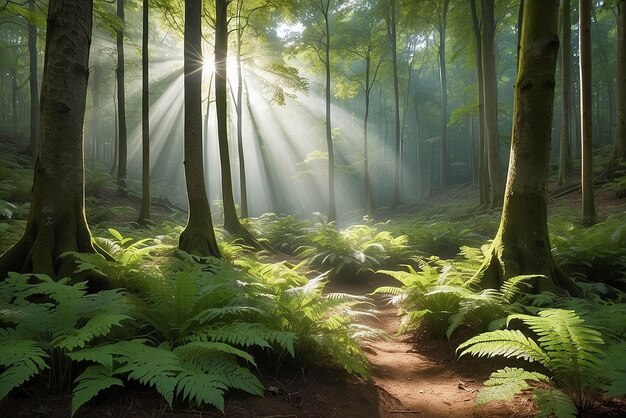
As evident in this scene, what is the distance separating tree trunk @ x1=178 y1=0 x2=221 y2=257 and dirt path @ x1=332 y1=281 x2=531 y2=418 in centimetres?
418

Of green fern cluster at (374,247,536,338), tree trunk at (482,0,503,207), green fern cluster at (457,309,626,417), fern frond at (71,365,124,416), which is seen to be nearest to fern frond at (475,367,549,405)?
green fern cluster at (457,309,626,417)

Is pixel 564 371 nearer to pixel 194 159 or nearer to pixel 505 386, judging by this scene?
pixel 505 386

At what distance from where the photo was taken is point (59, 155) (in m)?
4.16

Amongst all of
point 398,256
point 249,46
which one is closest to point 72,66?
point 398,256

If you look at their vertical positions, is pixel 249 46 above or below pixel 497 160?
above

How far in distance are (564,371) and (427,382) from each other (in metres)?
1.28

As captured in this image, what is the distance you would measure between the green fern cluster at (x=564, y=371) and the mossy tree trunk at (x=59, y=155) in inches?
177

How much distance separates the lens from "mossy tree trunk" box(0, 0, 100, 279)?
13.2 feet

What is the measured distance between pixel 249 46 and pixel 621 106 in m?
14.4

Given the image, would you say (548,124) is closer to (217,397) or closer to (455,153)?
(217,397)

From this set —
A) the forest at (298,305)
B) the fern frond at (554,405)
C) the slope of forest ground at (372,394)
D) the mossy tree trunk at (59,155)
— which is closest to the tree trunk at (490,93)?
the forest at (298,305)

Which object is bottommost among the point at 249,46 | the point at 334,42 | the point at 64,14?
the point at 64,14

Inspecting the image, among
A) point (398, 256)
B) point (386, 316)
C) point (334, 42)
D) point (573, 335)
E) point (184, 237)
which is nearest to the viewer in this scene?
point (573, 335)

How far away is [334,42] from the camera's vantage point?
20578 millimetres
